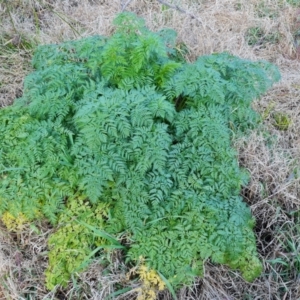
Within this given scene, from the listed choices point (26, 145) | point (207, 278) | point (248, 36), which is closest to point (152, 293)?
point (207, 278)

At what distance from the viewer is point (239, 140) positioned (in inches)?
106

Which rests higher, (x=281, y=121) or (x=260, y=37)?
(x=260, y=37)

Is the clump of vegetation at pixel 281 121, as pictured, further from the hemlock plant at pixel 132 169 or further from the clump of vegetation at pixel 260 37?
the clump of vegetation at pixel 260 37

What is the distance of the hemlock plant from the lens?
87.3 inches

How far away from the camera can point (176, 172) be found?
231cm

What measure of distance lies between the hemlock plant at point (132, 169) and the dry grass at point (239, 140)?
0.43ft

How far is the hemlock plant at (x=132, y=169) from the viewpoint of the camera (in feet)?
7.27

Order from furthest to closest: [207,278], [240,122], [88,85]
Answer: [240,122] < [88,85] < [207,278]

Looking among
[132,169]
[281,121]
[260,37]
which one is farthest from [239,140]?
[260,37]

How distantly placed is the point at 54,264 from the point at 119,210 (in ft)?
1.42

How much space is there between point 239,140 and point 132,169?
79 cm

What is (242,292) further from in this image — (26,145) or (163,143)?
(26,145)

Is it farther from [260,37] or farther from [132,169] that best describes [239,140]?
[260,37]

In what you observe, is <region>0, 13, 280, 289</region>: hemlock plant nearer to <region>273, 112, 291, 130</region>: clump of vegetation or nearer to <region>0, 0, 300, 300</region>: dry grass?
<region>0, 0, 300, 300</region>: dry grass
